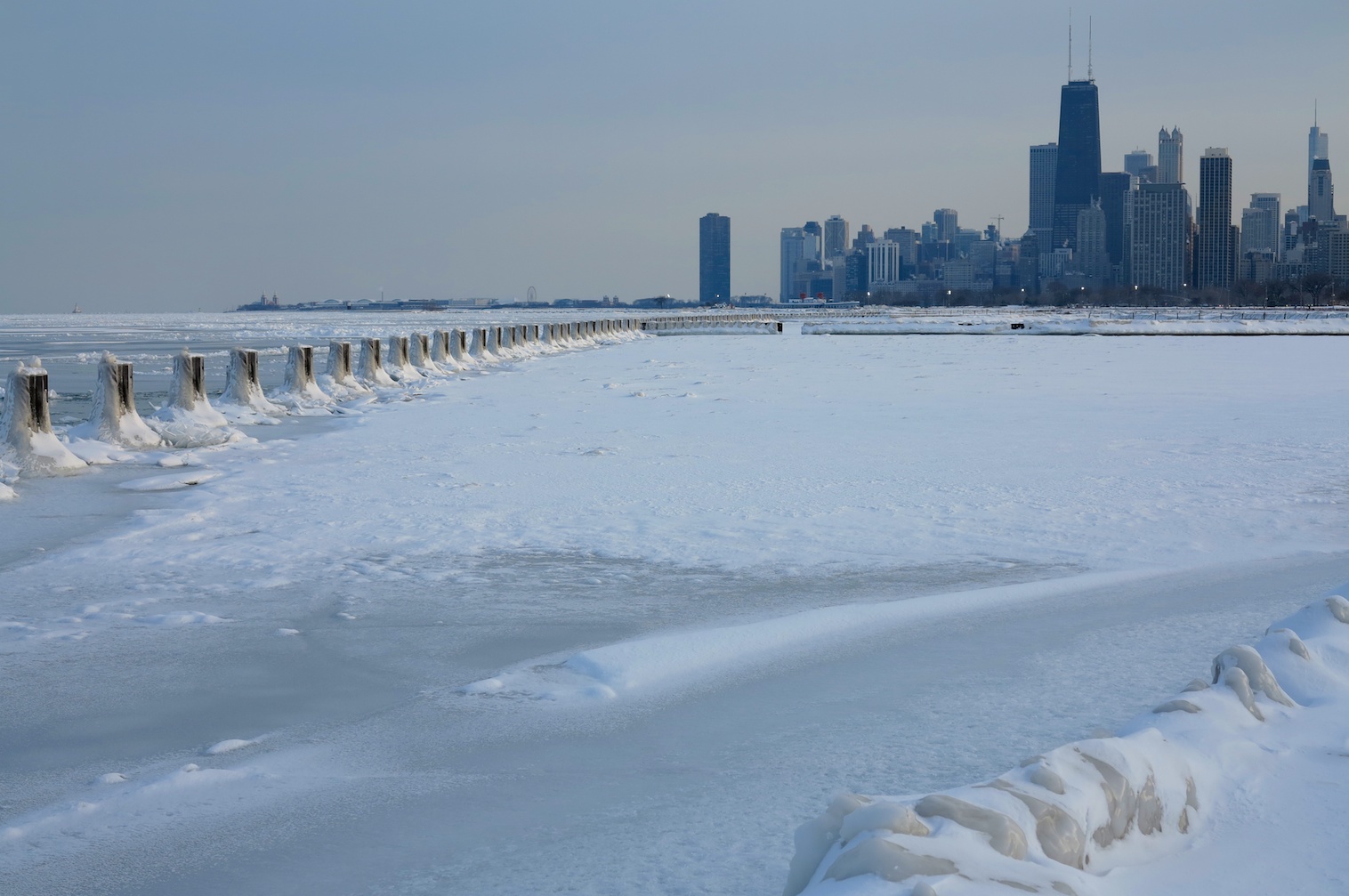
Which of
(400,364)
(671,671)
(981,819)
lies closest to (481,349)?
(400,364)

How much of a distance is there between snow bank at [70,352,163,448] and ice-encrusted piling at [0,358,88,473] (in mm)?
1233

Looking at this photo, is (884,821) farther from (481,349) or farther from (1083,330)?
(1083,330)

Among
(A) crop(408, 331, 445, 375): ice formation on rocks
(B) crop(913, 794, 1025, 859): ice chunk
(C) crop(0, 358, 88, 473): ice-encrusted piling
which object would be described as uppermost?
(A) crop(408, 331, 445, 375): ice formation on rocks

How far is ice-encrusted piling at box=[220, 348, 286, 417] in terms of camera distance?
1470 cm

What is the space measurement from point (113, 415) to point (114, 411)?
0.03 meters

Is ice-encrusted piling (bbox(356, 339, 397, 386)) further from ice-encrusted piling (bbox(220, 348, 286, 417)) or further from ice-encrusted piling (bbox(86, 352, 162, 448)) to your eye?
ice-encrusted piling (bbox(86, 352, 162, 448))

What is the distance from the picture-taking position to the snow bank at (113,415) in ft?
37.3

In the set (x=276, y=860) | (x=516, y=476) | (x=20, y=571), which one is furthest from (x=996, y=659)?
(x=516, y=476)

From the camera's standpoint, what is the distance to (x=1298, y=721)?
137 inches

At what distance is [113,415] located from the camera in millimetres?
11477

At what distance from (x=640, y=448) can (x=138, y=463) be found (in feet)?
14.1

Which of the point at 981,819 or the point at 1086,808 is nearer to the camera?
the point at 981,819

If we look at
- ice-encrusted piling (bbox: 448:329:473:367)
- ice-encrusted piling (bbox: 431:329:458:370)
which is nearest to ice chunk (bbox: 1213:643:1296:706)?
ice-encrusted piling (bbox: 431:329:458:370)

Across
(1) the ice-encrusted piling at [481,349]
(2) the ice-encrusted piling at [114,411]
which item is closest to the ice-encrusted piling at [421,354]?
(1) the ice-encrusted piling at [481,349]
